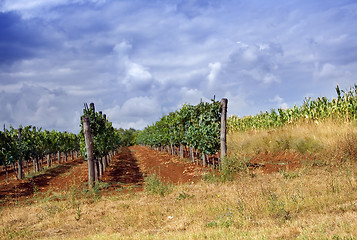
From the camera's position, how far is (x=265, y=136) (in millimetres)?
20000

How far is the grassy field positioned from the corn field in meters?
5.26

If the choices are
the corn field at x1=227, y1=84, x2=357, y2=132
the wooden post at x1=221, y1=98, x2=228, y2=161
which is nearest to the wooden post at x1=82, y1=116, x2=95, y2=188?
the wooden post at x1=221, y1=98, x2=228, y2=161

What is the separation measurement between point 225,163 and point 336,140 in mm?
5932

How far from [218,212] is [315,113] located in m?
15.7

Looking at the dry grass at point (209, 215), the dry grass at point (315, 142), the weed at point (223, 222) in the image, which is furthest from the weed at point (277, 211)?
the dry grass at point (315, 142)

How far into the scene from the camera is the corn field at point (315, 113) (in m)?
18.7

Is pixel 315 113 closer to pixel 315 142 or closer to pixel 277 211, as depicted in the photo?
pixel 315 142

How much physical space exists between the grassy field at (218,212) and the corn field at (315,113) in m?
5.26

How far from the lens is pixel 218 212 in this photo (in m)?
7.95

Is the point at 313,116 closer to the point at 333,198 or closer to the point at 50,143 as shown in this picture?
the point at 333,198

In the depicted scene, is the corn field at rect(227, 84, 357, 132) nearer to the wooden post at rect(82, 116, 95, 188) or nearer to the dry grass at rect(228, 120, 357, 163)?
the dry grass at rect(228, 120, 357, 163)

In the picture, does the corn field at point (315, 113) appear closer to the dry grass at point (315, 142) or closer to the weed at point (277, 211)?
the dry grass at point (315, 142)

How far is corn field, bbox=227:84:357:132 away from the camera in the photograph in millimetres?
18656

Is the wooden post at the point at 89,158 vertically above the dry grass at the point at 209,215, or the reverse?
the wooden post at the point at 89,158
